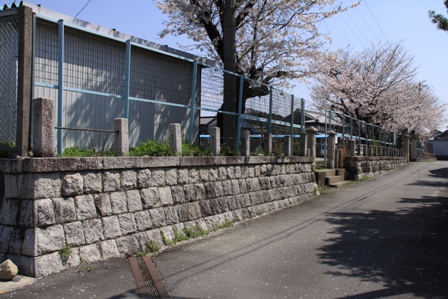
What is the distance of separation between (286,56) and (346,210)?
6494 mm

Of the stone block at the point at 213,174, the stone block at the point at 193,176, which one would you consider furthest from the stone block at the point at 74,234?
the stone block at the point at 213,174

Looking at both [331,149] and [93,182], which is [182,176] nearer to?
[93,182]

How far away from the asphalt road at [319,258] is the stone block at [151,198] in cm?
76

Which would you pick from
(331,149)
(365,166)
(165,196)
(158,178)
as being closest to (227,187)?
(165,196)

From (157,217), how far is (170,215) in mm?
327

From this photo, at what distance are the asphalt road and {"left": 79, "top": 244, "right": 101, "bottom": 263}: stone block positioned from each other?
857mm

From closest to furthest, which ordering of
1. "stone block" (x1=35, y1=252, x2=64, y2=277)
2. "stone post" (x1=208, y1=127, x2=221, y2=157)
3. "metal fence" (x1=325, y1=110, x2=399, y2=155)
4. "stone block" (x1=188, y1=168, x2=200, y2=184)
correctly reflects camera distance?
"stone block" (x1=35, y1=252, x2=64, y2=277) → "stone block" (x1=188, y1=168, x2=200, y2=184) → "stone post" (x1=208, y1=127, x2=221, y2=157) → "metal fence" (x1=325, y1=110, x2=399, y2=155)

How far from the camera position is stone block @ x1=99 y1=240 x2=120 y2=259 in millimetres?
5777

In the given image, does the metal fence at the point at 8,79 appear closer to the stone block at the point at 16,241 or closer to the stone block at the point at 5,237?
the stone block at the point at 5,237

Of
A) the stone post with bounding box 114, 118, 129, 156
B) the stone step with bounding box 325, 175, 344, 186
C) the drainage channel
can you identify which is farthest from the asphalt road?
the stone step with bounding box 325, 175, 344, 186

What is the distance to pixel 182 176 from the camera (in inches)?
291

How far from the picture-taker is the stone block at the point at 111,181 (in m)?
5.95

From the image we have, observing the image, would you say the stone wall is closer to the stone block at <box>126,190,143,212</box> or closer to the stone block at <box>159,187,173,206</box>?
the stone block at <box>159,187,173,206</box>

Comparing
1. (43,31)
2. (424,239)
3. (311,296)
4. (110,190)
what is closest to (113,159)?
(110,190)
